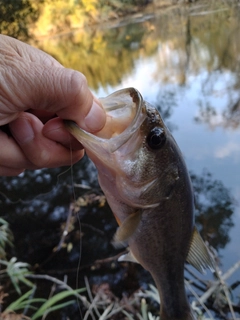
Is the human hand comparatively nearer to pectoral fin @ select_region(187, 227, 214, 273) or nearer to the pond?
the pond

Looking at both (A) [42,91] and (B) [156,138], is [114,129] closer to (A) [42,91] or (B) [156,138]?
(B) [156,138]

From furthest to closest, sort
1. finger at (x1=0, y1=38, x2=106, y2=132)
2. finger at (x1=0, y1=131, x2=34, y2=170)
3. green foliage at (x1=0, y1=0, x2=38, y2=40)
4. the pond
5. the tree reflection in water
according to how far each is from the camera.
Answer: green foliage at (x1=0, y1=0, x2=38, y2=40) → the pond → the tree reflection in water → finger at (x1=0, y1=131, x2=34, y2=170) → finger at (x1=0, y1=38, x2=106, y2=132)

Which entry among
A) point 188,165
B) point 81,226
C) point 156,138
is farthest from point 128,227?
point 188,165

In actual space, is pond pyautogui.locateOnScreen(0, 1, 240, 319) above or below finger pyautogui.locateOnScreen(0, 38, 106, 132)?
below

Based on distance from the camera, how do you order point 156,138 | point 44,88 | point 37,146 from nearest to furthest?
point 44,88 → point 156,138 → point 37,146

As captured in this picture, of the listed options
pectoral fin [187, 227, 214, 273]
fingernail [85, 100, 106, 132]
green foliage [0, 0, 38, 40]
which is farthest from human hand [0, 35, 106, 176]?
green foliage [0, 0, 38, 40]

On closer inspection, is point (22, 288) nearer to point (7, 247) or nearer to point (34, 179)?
point (7, 247)

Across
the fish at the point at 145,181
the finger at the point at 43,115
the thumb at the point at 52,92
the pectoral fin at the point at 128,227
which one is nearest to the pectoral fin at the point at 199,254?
the fish at the point at 145,181
